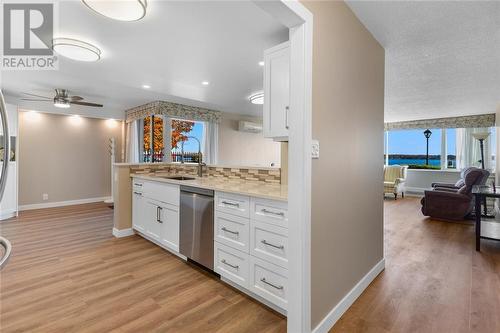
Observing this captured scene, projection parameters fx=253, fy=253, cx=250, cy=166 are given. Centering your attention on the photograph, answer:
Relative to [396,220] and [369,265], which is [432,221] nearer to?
[396,220]

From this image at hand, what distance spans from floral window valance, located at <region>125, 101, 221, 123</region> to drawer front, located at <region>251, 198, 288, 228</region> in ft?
14.1

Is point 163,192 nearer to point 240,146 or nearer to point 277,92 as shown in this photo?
point 277,92

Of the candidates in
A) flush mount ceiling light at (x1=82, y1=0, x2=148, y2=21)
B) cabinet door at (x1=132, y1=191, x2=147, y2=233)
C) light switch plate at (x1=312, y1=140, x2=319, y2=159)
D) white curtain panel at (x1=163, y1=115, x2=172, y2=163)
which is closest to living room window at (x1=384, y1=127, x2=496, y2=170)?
white curtain panel at (x1=163, y1=115, x2=172, y2=163)

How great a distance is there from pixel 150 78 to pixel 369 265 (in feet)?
12.7

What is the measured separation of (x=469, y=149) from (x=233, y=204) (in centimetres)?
816

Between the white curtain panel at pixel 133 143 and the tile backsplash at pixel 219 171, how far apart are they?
2.41m

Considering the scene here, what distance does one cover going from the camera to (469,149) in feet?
23.6

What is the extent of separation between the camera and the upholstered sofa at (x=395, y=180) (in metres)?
6.81

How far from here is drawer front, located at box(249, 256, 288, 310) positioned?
182cm

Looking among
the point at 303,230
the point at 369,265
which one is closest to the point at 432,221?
the point at 369,265

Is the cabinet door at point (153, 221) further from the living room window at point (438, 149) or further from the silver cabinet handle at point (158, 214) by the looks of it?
the living room window at point (438, 149)

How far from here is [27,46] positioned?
2846 millimetres

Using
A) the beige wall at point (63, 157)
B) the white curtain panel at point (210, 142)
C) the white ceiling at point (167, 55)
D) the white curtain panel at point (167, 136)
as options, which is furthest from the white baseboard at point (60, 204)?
the white curtain panel at point (210, 142)
